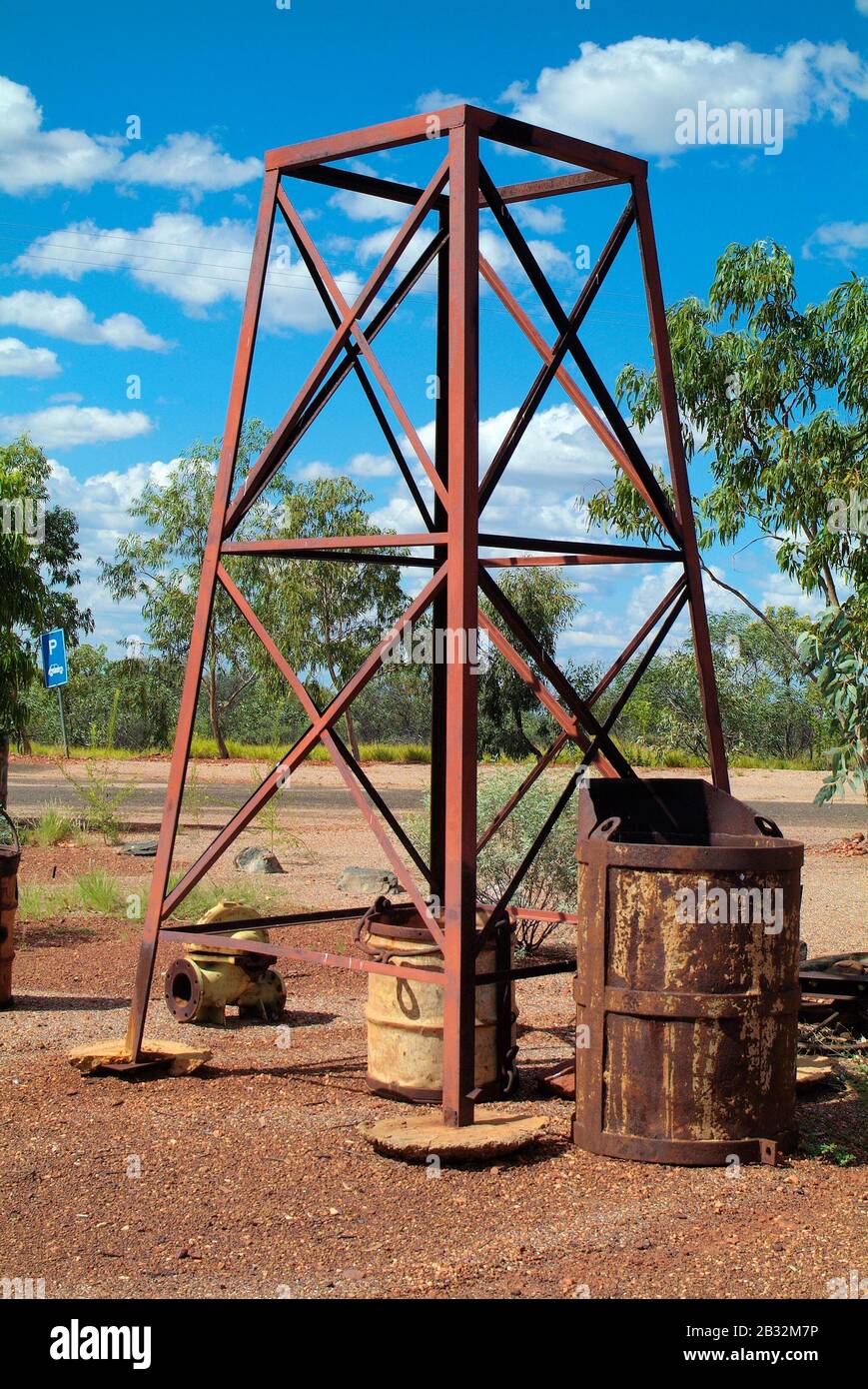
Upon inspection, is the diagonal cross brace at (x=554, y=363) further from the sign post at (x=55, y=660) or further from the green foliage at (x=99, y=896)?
the sign post at (x=55, y=660)

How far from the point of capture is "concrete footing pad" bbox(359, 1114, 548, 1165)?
5.66 meters

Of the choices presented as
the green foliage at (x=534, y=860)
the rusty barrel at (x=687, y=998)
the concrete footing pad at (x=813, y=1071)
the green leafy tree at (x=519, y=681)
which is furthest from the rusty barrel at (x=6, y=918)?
the green leafy tree at (x=519, y=681)

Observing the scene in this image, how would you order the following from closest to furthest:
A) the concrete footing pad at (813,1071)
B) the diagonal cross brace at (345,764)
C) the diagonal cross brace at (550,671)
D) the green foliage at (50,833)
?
1. the diagonal cross brace at (345,764)
2. the diagonal cross brace at (550,671)
3. the concrete footing pad at (813,1071)
4. the green foliage at (50,833)

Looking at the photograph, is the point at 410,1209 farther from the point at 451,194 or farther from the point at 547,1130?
the point at 451,194

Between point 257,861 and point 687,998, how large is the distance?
1096 centimetres

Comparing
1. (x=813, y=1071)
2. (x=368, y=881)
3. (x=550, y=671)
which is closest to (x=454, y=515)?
(x=550, y=671)

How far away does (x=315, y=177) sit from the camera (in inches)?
295

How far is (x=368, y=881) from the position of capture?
46.9ft

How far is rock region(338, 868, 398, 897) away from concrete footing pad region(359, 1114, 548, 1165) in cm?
774

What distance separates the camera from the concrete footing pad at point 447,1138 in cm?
566

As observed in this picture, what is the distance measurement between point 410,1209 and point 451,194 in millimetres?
4165

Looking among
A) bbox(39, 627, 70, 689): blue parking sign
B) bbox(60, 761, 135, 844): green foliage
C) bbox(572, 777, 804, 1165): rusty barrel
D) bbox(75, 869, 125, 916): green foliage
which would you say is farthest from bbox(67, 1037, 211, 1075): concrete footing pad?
bbox(60, 761, 135, 844): green foliage

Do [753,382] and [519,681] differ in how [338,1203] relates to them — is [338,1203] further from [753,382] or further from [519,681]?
[519,681]

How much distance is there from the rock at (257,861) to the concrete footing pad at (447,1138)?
32.7 feet
